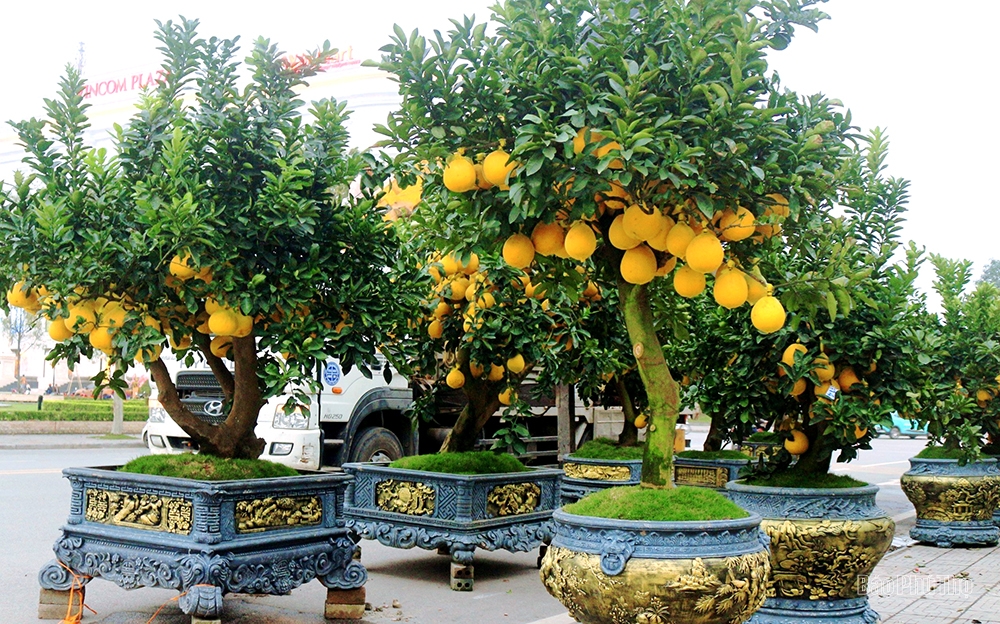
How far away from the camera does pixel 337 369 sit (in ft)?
37.1

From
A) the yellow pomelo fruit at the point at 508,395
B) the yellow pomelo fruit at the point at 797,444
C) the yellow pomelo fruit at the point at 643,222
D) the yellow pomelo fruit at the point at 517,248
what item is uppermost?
the yellow pomelo fruit at the point at 643,222

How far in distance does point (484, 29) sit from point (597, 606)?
2.51 meters

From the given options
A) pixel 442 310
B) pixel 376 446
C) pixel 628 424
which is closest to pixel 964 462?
pixel 628 424

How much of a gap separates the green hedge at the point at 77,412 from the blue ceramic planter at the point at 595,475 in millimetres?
20252

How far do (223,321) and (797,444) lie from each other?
154 inches

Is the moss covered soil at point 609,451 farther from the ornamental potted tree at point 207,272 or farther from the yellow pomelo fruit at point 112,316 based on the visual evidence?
the yellow pomelo fruit at point 112,316

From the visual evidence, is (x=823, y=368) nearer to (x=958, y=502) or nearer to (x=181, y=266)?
(x=181, y=266)

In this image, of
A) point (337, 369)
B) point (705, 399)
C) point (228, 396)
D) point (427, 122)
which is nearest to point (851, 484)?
point (705, 399)

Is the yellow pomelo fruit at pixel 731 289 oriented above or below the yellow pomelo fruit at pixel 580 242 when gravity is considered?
below

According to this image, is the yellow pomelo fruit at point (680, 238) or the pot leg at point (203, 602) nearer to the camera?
the yellow pomelo fruit at point (680, 238)

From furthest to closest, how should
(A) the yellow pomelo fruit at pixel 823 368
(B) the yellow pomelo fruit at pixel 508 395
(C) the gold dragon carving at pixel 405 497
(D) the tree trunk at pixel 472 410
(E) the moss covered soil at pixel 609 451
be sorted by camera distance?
(E) the moss covered soil at pixel 609 451
(D) the tree trunk at pixel 472 410
(B) the yellow pomelo fruit at pixel 508 395
(C) the gold dragon carving at pixel 405 497
(A) the yellow pomelo fruit at pixel 823 368

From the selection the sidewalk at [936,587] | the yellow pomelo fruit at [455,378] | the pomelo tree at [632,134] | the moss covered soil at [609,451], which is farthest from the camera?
the moss covered soil at [609,451]

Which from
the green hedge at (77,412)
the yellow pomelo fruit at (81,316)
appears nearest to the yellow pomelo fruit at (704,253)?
the yellow pomelo fruit at (81,316)

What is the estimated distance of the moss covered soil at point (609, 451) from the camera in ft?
33.0
